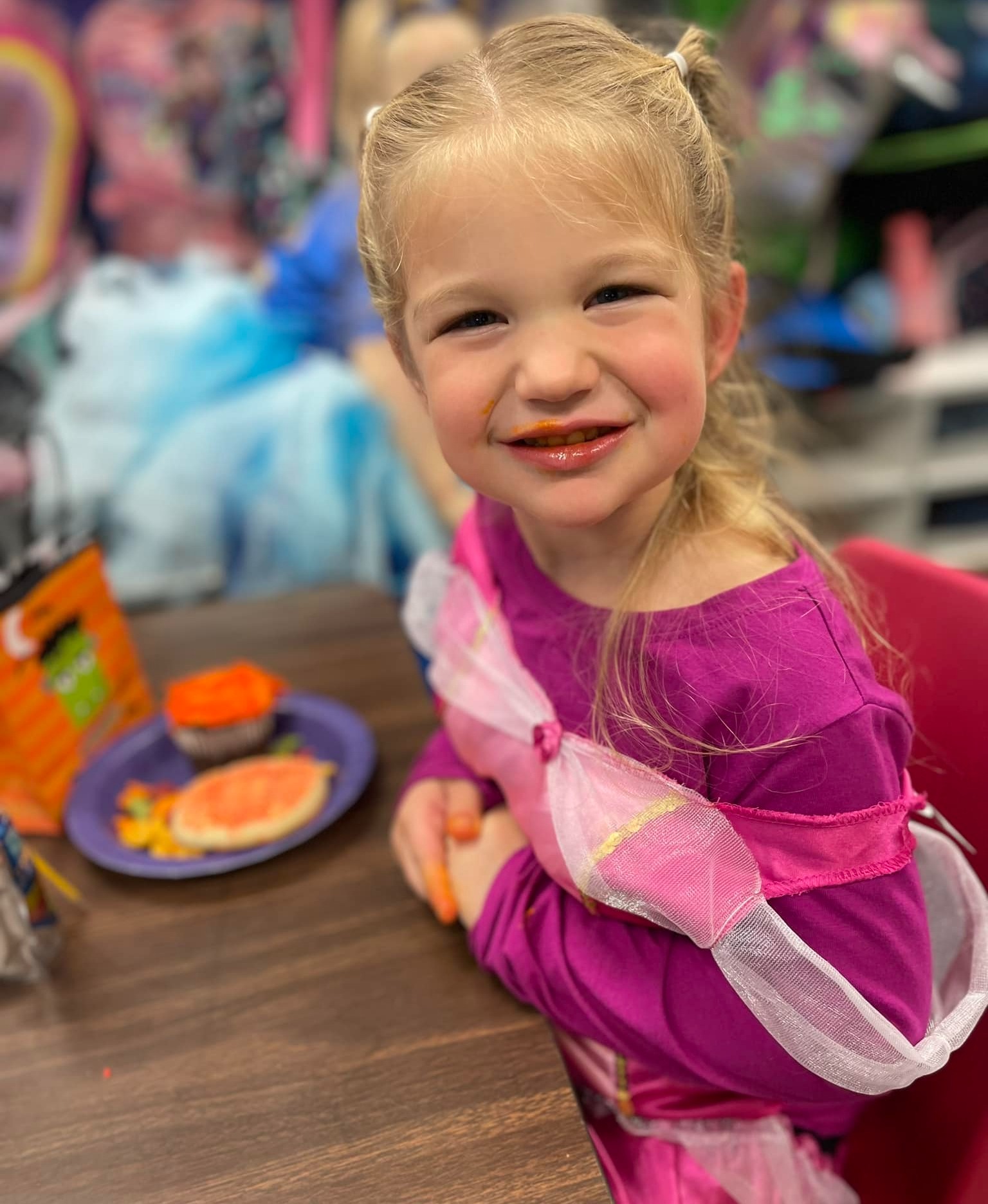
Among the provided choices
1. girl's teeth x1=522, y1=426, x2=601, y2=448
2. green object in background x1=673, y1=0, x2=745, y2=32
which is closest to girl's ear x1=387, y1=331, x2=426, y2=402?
girl's teeth x1=522, y1=426, x2=601, y2=448

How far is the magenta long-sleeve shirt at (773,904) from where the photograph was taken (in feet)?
1.78

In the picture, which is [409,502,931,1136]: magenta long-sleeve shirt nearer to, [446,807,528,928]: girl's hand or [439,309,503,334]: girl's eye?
[446,807,528,928]: girl's hand

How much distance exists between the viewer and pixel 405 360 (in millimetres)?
677

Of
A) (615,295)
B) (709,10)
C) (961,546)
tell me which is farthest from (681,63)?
(961,546)

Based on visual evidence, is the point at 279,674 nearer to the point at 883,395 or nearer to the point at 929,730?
the point at 929,730

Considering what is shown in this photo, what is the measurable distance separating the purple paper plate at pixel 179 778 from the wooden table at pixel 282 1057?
16 mm

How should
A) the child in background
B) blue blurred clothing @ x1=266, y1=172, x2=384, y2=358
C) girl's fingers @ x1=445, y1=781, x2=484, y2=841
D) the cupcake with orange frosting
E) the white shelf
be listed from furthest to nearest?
the white shelf
blue blurred clothing @ x1=266, y1=172, x2=384, y2=358
the child in background
the cupcake with orange frosting
girl's fingers @ x1=445, y1=781, x2=484, y2=841

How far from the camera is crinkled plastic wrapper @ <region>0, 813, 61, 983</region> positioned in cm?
64

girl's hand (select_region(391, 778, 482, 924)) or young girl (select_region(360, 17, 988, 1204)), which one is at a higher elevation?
young girl (select_region(360, 17, 988, 1204))

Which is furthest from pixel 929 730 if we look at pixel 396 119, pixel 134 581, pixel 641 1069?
pixel 134 581

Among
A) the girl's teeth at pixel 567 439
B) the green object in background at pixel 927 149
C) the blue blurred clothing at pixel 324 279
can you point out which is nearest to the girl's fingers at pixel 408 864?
the girl's teeth at pixel 567 439

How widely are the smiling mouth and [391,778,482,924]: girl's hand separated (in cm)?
30

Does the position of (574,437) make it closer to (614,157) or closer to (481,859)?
(614,157)

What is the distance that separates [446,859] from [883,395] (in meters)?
2.08
